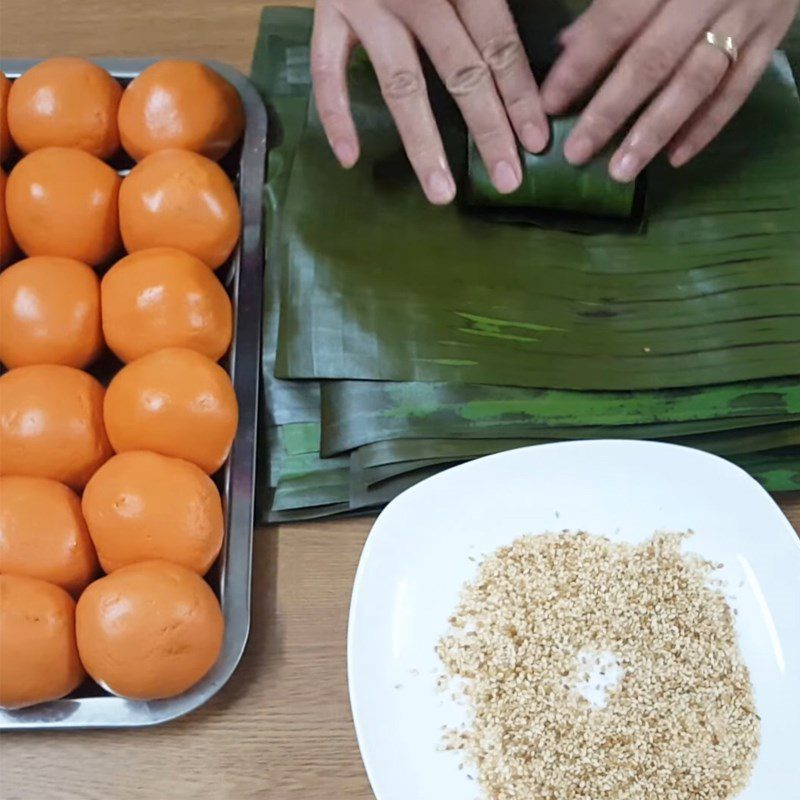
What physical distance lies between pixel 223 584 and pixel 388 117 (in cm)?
56

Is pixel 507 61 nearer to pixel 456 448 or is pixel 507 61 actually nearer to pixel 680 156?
pixel 680 156

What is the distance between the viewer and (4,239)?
911mm

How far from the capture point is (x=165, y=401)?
77 centimetres

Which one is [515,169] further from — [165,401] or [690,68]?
[165,401]

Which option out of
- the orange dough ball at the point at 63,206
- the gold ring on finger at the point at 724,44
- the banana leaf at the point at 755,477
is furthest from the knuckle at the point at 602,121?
the orange dough ball at the point at 63,206

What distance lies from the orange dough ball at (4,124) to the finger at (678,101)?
66cm

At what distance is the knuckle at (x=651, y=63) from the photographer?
2.78 feet

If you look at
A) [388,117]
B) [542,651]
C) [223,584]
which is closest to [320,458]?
[223,584]

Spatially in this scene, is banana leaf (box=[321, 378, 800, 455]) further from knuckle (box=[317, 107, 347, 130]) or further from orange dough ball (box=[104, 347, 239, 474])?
knuckle (box=[317, 107, 347, 130])

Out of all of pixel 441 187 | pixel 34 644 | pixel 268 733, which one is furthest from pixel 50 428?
pixel 441 187

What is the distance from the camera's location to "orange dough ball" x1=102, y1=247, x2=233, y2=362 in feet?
2.69

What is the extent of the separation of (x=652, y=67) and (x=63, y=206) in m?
0.60

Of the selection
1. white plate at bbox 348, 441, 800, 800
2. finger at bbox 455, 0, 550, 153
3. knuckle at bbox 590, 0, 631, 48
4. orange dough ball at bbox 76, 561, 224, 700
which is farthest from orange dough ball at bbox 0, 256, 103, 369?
knuckle at bbox 590, 0, 631, 48

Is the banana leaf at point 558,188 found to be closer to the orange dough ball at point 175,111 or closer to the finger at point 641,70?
the finger at point 641,70
